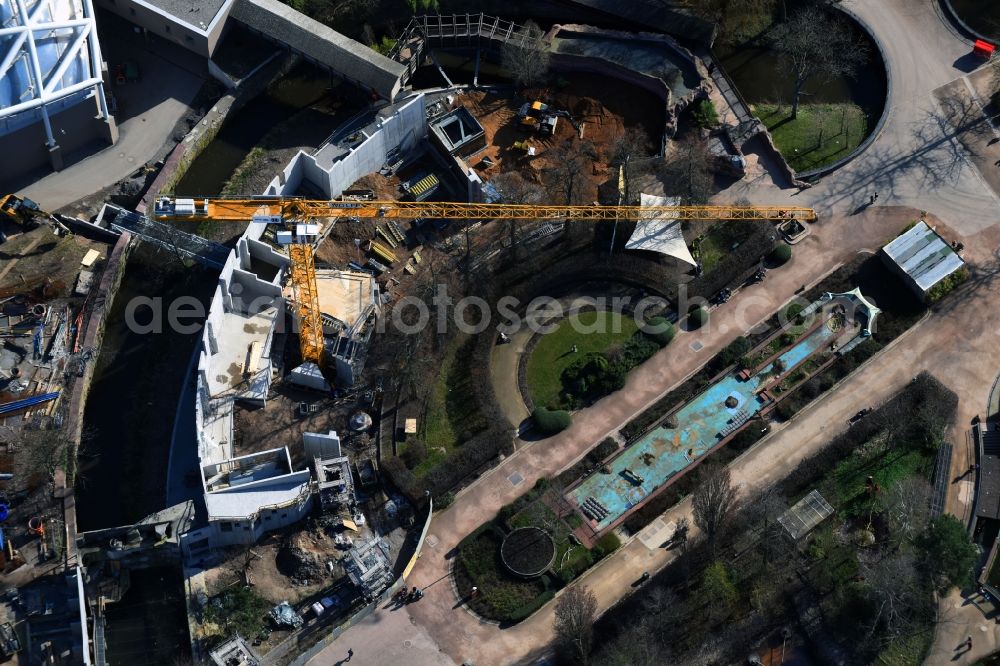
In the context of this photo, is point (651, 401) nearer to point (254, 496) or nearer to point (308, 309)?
point (308, 309)

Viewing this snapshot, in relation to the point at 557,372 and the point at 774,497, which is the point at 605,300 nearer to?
the point at 557,372

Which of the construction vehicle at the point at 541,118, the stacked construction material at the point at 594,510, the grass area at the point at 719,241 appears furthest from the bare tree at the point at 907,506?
the construction vehicle at the point at 541,118

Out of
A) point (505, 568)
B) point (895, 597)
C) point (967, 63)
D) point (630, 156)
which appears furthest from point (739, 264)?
point (505, 568)

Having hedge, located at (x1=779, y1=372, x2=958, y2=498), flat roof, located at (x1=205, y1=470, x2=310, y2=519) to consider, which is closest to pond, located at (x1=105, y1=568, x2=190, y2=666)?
flat roof, located at (x1=205, y1=470, x2=310, y2=519)

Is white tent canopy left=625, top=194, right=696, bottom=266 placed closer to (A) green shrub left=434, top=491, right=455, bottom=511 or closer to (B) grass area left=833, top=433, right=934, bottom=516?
(B) grass area left=833, top=433, right=934, bottom=516

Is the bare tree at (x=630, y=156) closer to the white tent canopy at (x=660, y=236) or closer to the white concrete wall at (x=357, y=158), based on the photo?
the white tent canopy at (x=660, y=236)

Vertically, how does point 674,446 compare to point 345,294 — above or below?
below
